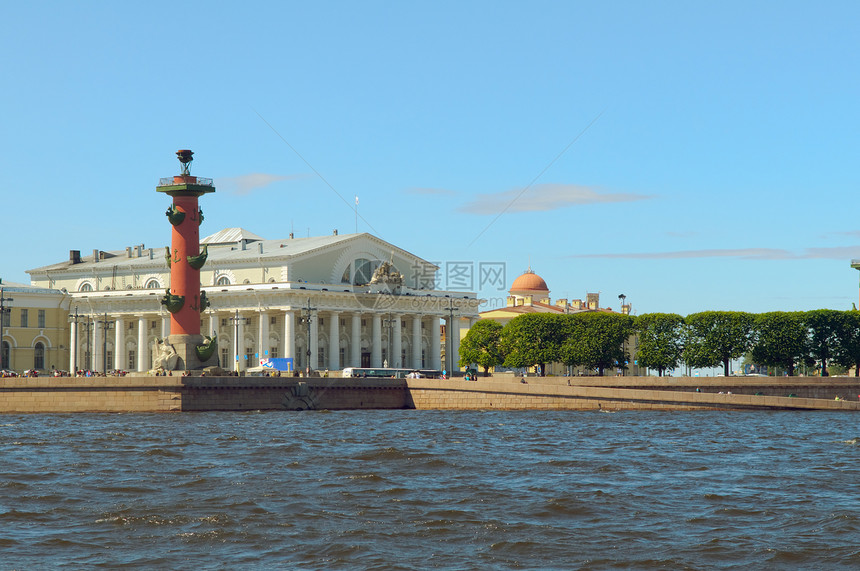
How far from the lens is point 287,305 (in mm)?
81250

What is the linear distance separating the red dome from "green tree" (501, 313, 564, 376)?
54460mm

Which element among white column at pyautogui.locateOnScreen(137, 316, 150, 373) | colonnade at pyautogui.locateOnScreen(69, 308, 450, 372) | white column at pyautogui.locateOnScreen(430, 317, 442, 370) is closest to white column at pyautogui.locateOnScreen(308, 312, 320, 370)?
colonnade at pyautogui.locateOnScreen(69, 308, 450, 372)

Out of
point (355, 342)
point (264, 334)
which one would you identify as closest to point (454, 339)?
point (355, 342)

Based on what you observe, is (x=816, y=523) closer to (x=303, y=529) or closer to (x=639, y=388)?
(x=303, y=529)

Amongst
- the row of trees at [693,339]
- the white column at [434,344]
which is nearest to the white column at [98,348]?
the white column at [434,344]

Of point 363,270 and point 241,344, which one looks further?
point 363,270

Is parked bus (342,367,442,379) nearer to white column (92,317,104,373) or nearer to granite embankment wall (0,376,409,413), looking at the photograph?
granite embankment wall (0,376,409,413)

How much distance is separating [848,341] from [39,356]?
56.5 meters

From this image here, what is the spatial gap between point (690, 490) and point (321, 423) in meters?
24.6

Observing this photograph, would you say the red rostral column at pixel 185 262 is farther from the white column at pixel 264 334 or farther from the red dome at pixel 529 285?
the red dome at pixel 529 285

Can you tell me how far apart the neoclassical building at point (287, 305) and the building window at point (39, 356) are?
2.18 meters

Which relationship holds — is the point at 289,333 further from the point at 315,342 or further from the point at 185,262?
the point at 185,262

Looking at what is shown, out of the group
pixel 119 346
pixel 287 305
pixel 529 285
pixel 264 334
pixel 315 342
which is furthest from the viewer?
pixel 529 285

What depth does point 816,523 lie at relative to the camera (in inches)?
853
